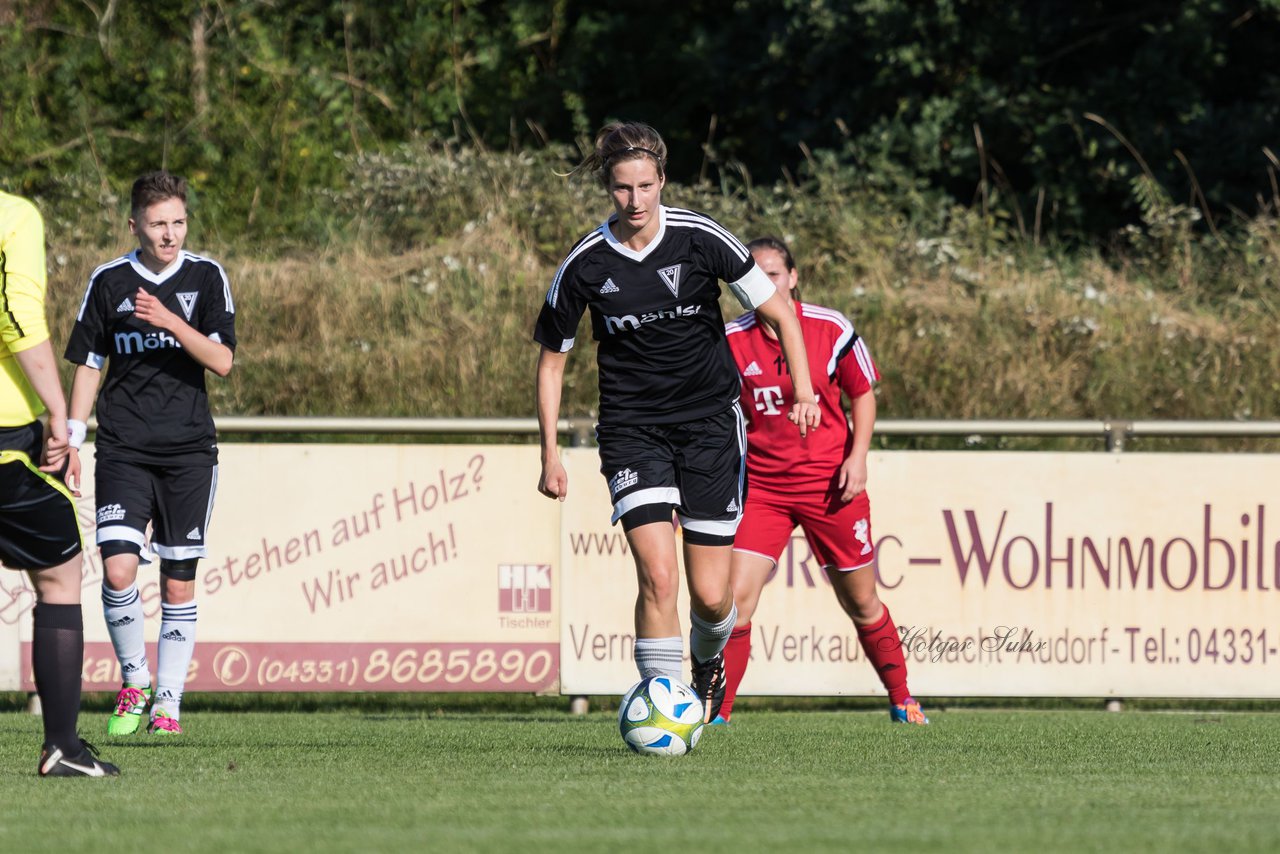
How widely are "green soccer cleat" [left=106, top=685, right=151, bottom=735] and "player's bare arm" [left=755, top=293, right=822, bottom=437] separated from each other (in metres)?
3.10

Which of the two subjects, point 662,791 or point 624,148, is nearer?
point 662,791

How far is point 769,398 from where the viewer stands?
7.85 metres

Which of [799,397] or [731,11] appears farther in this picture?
[731,11]

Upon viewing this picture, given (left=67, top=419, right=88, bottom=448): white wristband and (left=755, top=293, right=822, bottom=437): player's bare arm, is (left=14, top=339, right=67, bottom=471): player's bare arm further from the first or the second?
(left=755, top=293, right=822, bottom=437): player's bare arm

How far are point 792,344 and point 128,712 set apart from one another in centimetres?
323

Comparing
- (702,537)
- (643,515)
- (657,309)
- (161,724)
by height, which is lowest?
(161,724)

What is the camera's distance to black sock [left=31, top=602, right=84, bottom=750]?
205 inches

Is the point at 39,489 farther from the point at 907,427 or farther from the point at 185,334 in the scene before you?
the point at 907,427

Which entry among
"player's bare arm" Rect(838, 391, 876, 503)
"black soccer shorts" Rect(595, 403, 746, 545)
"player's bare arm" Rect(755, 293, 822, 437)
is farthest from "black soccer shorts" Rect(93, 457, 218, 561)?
"player's bare arm" Rect(838, 391, 876, 503)

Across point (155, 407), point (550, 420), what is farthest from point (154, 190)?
point (550, 420)

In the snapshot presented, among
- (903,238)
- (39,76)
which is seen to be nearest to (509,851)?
(903,238)

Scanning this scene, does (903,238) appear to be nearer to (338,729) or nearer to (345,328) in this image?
(345,328)

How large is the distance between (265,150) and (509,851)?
14440 mm

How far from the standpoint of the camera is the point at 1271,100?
16.8 m
